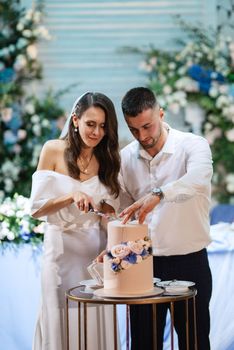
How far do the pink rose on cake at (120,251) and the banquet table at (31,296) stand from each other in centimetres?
148

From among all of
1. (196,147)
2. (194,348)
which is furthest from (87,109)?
(194,348)

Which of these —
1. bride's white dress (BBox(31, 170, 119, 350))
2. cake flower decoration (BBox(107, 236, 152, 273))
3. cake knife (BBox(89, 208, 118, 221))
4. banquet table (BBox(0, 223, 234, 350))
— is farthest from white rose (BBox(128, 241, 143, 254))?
banquet table (BBox(0, 223, 234, 350))

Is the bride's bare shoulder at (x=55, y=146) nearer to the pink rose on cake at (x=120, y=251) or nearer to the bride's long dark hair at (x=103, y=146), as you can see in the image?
the bride's long dark hair at (x=103, y=146)

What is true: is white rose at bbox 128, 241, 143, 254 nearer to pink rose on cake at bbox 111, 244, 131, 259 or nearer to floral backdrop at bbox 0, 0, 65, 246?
pink rose on cake at bbox 111, 244, 131, 259

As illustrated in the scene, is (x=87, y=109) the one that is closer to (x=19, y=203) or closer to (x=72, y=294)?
(x=72, y=294)

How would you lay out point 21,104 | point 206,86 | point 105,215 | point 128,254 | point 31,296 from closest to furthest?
point 128,254 < point 105,215 < point 31,296 < point 206,86 < point 21,104

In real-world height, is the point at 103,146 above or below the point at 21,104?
below

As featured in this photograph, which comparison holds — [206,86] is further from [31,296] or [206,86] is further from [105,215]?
[105,215]

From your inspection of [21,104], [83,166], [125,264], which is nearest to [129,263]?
[125,264]

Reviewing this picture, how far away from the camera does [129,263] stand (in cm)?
324

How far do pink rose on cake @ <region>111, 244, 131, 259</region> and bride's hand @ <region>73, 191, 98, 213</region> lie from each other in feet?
0.89

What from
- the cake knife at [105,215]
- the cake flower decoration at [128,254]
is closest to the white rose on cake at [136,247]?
the cake flower decoration at [128,254]

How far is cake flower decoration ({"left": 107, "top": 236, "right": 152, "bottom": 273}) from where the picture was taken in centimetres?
323

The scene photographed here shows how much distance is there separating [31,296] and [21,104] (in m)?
3.20
